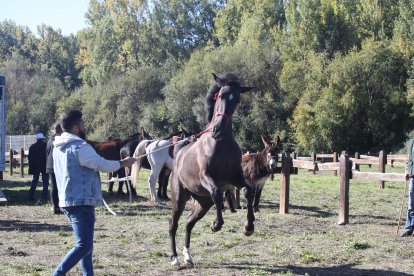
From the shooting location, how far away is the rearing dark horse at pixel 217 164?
742cm

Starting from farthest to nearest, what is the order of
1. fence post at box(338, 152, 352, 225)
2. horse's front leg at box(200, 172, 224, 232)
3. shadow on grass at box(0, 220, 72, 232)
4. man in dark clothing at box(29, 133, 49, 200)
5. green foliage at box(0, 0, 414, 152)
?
green foliage at box(0, 0, 414, 152), man in dark clothing at box(29, 133, 49, 200), fence post at box(338, 152, 352, 225), shadow on grass at box(0, 220, 72, 232), horse's front leg at box(200, 172, 224, 232)

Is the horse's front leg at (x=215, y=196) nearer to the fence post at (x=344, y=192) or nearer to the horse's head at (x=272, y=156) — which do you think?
the fence post at (x=344, y=192)

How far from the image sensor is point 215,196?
7.29 m

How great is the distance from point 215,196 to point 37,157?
11496mm

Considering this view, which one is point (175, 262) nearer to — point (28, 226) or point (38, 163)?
point (28, 226)

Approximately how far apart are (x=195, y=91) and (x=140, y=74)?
9920 millimetres

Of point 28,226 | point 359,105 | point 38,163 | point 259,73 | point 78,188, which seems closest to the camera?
point 78,188

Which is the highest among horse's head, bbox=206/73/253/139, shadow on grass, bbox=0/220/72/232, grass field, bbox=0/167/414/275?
horse's head, bbox=206/73/253/139

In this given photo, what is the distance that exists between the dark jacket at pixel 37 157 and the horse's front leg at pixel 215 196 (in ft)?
35.6

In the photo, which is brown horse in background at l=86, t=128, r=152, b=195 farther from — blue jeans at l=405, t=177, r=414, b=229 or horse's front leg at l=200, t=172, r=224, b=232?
horse's front leg at l=200, t=172, r=224, b=232

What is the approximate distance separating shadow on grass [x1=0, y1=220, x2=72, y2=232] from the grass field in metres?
0.02

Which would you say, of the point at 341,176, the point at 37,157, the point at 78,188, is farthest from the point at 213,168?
the point at 37,157

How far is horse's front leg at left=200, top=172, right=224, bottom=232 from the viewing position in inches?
283

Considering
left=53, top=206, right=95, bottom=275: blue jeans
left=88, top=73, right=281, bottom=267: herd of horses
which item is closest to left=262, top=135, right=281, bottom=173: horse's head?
left=88, top=73, right=281, bottom=267: herd of horses
